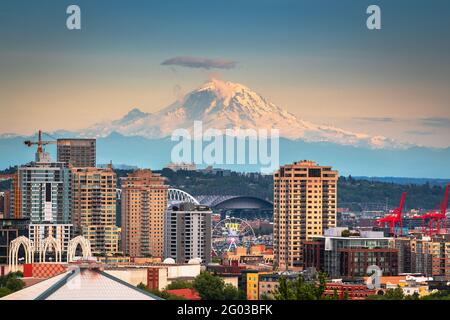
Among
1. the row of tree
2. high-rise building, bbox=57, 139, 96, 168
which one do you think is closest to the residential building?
high-rise building, bbox=57, 139, 96, 168

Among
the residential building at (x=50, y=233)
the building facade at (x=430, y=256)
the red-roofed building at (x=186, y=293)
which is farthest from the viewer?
the residential building at (x=50, y=233)

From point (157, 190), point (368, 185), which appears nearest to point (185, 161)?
point (368, 185)

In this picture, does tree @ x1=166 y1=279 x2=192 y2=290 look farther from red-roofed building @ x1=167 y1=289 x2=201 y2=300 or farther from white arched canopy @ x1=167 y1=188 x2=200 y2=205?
white arched canopy @ x1=167 y1=188 x2=200 y2=205

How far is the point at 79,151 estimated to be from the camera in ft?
201

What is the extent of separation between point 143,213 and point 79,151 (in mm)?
4940

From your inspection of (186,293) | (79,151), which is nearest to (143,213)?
(79,151)

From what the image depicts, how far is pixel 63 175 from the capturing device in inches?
2280

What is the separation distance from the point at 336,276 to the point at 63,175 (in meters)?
19.8

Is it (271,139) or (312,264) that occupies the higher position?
Answer: (271,139)

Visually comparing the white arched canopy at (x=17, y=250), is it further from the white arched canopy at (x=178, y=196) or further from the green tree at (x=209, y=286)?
the white arched canopy at (x=178, y=196)

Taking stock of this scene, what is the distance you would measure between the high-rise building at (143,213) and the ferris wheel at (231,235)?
2.52 metres

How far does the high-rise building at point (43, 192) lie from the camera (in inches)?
2197

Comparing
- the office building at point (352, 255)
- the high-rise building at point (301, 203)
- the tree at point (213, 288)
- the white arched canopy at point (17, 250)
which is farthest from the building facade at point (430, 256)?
the white arched canopy at point (17, 250)

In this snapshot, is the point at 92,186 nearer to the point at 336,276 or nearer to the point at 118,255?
the point at 118,255
